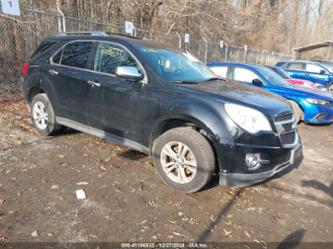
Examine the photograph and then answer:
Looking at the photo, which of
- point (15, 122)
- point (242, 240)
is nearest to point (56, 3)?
point (15, 122)

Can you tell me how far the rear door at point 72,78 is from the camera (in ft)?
14.4

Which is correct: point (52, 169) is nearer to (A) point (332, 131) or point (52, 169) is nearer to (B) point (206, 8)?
(A) point (332, 131)

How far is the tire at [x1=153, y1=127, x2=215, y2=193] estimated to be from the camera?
3266mm

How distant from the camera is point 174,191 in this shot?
3549 millimetres

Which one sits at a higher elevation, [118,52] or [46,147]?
[118,52]

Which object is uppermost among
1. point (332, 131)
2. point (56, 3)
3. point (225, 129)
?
point (56, 3)

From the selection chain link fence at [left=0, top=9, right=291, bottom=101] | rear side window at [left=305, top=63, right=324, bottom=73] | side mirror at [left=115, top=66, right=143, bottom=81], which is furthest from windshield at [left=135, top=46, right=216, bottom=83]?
rear side window at [left=305, top=63, right=324, bottom=73]

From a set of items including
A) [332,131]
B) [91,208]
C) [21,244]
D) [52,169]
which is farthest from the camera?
[332,131]

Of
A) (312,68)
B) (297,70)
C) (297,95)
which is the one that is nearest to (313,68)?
(312,68)

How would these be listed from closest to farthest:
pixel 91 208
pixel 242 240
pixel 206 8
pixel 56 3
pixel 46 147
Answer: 1. pixel 242 240
2. pixel 91 208
3. pixel 46 147
4. pixel 56 3
5. pixel 206 8

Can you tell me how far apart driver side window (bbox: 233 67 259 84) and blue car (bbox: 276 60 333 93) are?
715 centimetres

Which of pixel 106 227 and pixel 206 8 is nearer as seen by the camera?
pixel 106 227

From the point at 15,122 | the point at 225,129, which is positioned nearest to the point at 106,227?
the point at 225,129

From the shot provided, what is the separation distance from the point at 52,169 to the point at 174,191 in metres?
1.79
